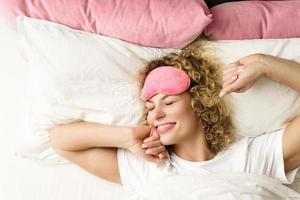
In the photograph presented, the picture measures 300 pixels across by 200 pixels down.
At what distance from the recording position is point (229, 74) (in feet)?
4.30

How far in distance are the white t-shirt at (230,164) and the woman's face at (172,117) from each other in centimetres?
7

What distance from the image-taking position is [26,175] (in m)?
1.39

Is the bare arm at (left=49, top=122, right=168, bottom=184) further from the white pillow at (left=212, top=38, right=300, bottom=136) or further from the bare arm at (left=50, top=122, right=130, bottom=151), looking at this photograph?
the white pillow at (left=212, top=38, right=300, bottom=136)

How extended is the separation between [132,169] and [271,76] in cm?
39

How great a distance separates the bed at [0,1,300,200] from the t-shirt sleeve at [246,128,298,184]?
32 mm

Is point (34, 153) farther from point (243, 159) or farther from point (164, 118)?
point (243, 159)

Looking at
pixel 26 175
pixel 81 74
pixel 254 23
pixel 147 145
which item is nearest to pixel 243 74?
pixel 254 23

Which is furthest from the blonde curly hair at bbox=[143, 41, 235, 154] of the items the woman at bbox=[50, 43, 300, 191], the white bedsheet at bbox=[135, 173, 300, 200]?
the white bedsheet at bbox=[135, 173, 300, 200]

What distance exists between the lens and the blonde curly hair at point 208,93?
1.33 metres

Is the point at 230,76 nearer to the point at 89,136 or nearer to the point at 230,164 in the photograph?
the point at 230,164

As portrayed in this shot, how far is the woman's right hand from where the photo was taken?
1.31m

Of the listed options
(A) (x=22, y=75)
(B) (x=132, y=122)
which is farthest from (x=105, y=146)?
(A) (x=22, y=75)

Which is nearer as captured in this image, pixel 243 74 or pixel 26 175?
pixel 243 74

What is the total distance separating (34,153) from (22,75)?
21 cm
